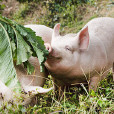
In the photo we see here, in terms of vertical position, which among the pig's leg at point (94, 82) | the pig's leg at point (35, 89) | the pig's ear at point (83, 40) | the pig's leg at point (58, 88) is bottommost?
the pig's leg at point (58, 88)

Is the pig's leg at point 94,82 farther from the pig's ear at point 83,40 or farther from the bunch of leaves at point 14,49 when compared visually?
the bunch of leaves at point 14,49

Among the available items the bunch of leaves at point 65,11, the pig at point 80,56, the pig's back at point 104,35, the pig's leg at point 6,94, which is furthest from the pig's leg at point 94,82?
A: the bunch of leaves at point 65,11

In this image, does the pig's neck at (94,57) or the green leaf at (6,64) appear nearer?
the green leaf at (6,64)

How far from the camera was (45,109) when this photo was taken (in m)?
3.10

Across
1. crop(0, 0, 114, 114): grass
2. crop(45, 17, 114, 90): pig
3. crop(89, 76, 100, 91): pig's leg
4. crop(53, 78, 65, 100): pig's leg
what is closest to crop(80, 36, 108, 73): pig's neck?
crop(45, 17, 114, 90): pig

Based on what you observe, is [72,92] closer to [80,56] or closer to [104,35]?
[80,56]

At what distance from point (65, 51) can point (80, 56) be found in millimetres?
266

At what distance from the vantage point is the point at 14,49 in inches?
112

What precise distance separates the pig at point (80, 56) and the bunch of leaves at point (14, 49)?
146 mm

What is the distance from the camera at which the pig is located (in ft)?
9.86

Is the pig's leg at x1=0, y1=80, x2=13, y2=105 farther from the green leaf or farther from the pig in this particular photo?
the pig

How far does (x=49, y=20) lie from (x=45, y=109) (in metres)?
4.73

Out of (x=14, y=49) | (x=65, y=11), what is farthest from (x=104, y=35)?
(x=65, y=11)

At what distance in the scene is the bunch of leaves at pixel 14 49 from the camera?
8.90 ft
